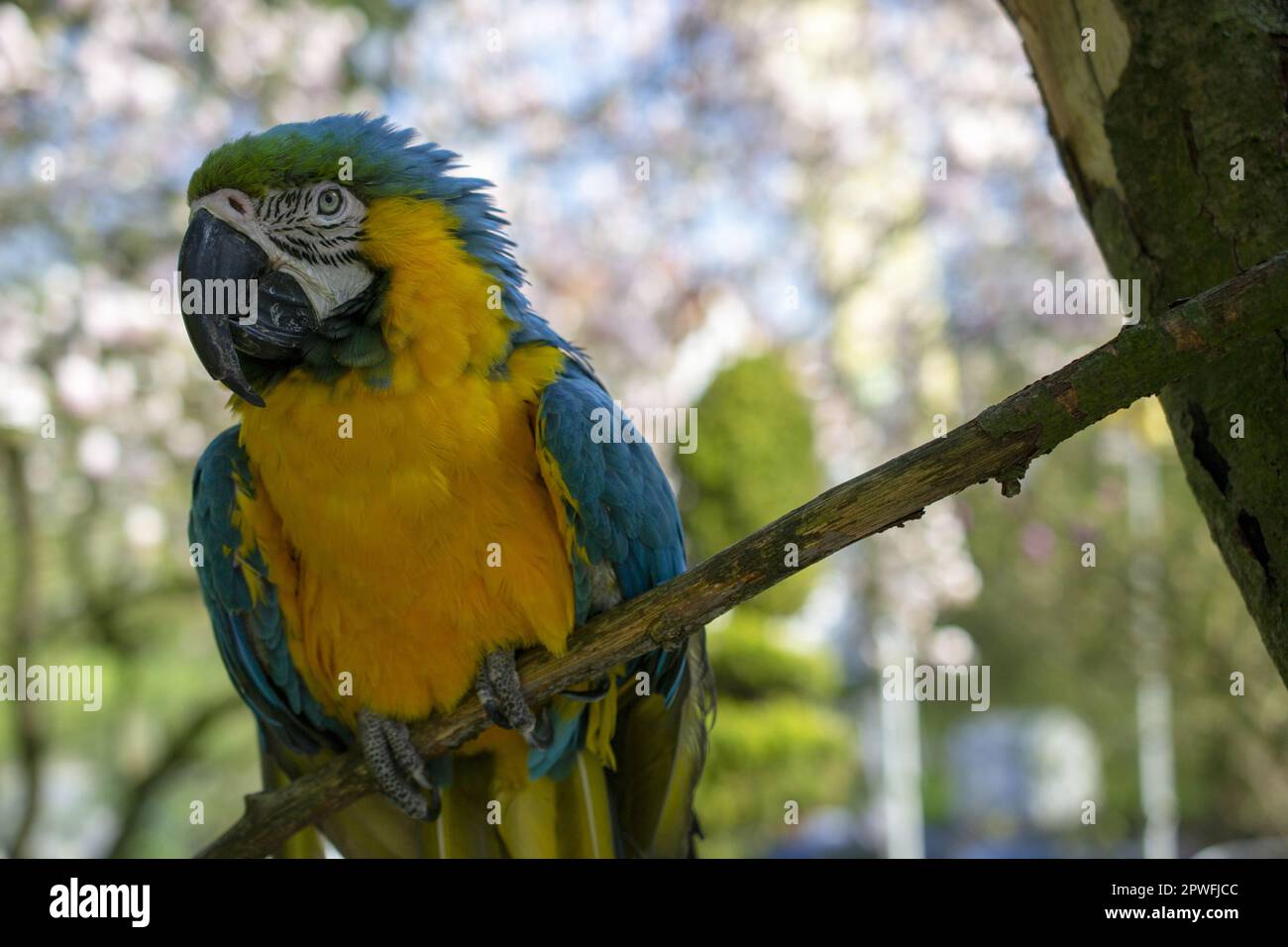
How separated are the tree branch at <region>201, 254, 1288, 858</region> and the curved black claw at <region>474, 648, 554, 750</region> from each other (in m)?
0.17

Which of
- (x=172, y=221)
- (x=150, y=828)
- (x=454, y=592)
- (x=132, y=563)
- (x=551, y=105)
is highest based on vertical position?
(x=551, y=105)

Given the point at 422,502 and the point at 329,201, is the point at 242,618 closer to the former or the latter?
the point at 422,502

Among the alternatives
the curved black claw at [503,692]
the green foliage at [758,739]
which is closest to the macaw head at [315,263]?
the curved black claw at [503,692]

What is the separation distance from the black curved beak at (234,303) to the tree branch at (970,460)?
0.89 meters

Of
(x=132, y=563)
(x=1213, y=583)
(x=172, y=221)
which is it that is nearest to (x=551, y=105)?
(x=172, y=221)

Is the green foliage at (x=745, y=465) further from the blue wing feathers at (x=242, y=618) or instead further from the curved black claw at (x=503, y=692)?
the curved black claw at (x=503, y=692)

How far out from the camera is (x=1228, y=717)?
8562mm

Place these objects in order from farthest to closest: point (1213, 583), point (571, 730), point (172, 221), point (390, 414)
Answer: point (1213, 583) < point (172, 221) < point (571, 730) < point (390, 414)

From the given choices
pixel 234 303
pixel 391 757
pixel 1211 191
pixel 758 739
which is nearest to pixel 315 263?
pixel 234 303

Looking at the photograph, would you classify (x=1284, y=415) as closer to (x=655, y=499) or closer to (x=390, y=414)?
(x=655, y=499)

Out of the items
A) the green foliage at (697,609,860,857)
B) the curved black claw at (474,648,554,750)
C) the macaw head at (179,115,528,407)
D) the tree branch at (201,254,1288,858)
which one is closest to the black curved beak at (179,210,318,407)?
the macaw head at (179,115,528,407)

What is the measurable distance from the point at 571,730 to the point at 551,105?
6.30 meters

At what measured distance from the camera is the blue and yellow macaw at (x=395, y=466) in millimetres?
2133

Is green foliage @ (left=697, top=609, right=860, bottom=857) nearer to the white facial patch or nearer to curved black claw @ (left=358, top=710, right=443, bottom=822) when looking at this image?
curved black claw @ (left=358, top=710, right=443, bottom=822)
